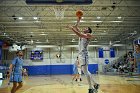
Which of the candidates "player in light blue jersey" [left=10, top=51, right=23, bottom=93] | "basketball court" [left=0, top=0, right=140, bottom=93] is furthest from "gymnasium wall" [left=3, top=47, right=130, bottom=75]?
"player in light blue jersey" [left=10, top=51, right=23, bottom=93]

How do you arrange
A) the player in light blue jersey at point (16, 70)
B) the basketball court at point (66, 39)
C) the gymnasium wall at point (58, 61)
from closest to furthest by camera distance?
the player in light blue jersey at point (16, 70)
the basketball court at point (66, 39)
the gymnasium wall at point (58, 61)

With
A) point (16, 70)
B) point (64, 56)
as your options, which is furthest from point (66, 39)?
point (16, 70)

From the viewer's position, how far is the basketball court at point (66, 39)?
12492 millimetres

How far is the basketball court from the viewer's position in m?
12.5

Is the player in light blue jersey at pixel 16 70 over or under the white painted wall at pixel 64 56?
under

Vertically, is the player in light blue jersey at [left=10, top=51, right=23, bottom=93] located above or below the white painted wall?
below

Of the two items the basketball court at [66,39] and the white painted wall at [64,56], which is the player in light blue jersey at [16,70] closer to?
the basketball court at [66,39]

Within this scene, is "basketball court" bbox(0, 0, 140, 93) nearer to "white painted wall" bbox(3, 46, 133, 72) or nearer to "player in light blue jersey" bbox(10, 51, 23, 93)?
"white painted wall" bbox(3, 46, 133, 72)

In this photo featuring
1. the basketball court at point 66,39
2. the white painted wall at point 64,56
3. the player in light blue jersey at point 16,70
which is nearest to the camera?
the player in light blue jersey at point 16,70

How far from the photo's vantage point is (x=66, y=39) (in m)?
40.9

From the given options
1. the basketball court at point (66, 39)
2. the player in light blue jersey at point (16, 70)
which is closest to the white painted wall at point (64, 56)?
the basketball court at point (66, 39)

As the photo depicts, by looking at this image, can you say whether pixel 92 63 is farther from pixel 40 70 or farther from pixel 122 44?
pixel 40 70

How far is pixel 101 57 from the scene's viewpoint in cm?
4503

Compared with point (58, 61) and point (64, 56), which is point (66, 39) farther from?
point (58, 61)
